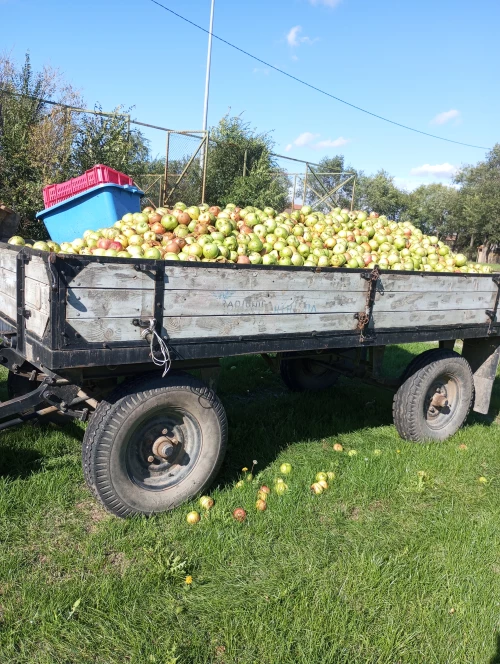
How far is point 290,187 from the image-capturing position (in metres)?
20.0

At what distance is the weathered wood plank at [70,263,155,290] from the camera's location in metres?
2.64

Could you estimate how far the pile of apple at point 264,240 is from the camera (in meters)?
3.71

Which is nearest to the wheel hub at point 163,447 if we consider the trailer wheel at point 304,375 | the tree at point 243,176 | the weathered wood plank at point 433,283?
the weathered wood plank at point 433,283

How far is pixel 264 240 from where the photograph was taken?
4.40 meters

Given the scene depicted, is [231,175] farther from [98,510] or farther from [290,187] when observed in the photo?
[98,510]

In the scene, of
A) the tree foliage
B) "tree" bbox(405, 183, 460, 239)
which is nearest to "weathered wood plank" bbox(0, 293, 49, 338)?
the tree foliage

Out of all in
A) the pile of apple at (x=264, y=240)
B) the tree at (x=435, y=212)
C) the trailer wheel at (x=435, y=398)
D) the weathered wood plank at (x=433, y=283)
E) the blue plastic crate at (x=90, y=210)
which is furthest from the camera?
the tree at (x=435, y=212)

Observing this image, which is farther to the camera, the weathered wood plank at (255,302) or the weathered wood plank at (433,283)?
the weathered wood plank at (433,283)

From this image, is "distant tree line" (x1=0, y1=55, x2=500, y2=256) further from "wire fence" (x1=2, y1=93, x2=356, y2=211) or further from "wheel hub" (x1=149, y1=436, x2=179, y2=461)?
"wheel hub" (x1=149, y1=436, x2=179, y2=461)

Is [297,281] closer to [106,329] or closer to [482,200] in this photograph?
[106,329]

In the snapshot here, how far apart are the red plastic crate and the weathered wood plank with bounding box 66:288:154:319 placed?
338 centimetres

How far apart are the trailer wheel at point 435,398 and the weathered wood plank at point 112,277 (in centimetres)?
288

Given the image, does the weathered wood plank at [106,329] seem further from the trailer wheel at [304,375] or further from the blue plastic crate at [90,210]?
the trailer wheel at [304,375]

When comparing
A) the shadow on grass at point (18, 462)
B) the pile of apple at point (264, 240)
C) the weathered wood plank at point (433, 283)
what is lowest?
the shadow on grass at point (18, 462)
